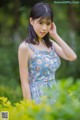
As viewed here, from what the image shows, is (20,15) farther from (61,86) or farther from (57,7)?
(61,86)

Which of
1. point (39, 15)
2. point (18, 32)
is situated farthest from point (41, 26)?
point (18, 32)

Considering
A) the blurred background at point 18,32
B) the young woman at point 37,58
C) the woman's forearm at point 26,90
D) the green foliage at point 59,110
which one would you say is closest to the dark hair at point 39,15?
the young woman at point 37,58

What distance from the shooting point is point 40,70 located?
278cm

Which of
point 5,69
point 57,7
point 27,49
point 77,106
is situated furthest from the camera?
point 5,69

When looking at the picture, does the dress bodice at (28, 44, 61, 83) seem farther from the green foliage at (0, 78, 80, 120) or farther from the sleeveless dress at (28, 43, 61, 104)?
the green foliage at (0, 78, 80, 120)

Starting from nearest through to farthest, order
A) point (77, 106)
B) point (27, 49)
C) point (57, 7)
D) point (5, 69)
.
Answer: point (77, 106) → point (27, 49) → point (57, 7) → point (5, 69)

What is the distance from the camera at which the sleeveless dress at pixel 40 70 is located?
278cm

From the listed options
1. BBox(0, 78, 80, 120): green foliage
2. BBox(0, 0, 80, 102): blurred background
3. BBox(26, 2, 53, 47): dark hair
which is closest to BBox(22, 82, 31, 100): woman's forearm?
BBox(26, 2, 53, 47): dark hair

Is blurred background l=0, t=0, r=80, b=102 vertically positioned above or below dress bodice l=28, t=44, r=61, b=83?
below

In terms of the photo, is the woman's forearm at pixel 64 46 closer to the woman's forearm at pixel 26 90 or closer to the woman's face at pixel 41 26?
the woman's face at pixel 41 26

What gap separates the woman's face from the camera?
275 centimetres

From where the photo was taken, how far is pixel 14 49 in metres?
6.52

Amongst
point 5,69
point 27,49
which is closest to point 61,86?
point 27,49

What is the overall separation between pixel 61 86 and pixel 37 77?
3.37 ft
